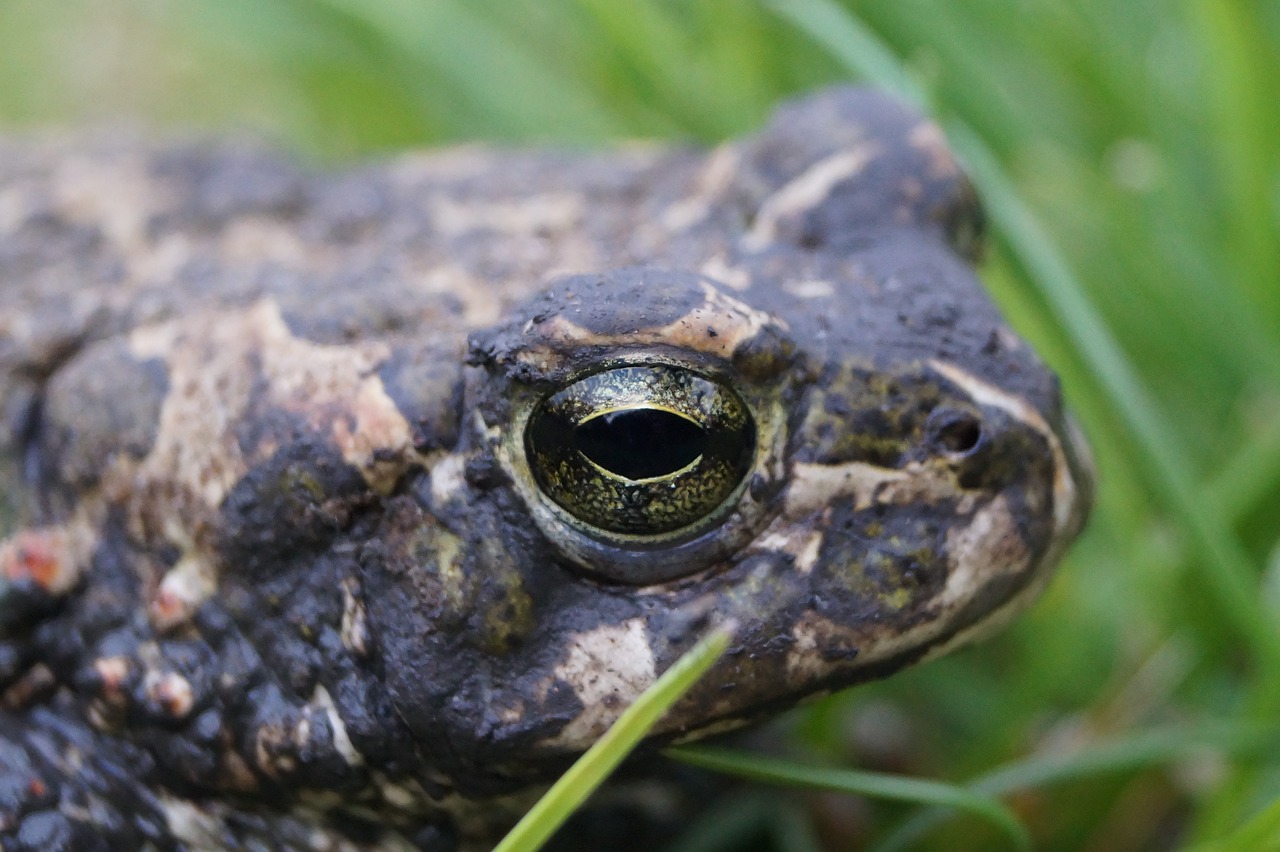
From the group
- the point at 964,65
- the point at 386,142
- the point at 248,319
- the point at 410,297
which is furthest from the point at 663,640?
the point at 386,142

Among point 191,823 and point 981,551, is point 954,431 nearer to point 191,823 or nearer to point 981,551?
point 981,551

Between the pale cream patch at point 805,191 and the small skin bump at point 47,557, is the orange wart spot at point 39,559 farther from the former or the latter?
the pale cream patch at point 805,191

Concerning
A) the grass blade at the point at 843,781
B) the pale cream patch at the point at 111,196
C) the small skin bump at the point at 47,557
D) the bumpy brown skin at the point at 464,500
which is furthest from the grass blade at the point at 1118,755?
the pale cream patch at the point at 111,196

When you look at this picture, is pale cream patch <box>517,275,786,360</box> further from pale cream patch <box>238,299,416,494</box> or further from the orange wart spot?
the orange wart spot

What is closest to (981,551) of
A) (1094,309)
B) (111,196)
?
(1094,309)

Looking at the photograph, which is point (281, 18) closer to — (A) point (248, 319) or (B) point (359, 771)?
(A) point (248, 319)

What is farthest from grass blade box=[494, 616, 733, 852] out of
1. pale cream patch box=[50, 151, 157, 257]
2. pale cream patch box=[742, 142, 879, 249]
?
pale cream patch box=[50, 151, 157, 257]
